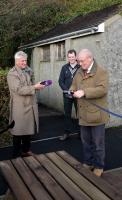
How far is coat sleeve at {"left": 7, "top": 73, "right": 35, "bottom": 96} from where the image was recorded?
6340 millimetres

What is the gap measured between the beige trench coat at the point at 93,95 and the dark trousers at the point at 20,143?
1699 mm

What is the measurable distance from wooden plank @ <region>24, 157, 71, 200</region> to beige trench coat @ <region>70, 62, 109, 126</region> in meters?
1.04

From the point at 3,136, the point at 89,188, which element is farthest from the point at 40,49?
the point at 89,188

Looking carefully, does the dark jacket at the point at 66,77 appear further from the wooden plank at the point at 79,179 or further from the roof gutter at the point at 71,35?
the wooden plank at the point at 79,179

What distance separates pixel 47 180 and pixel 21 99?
106 inches

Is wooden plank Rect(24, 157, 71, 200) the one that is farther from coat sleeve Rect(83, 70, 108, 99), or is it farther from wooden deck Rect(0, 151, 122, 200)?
coat sleeve Rect(83, 70, 108, 99)

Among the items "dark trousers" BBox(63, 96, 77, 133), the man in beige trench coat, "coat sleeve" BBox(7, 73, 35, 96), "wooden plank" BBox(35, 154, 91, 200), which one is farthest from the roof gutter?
"wooden plank" BBox(35, 154, 91, 200)

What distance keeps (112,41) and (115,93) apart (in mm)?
1446

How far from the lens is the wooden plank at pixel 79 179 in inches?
141

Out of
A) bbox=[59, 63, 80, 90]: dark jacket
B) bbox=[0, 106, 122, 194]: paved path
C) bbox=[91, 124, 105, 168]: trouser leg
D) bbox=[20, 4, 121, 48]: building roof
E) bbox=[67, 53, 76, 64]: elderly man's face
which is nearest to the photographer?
bbox=[91, 124, 105, 168]: trouser leg

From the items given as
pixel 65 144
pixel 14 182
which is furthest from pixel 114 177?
pixel 65 144

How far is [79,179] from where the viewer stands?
158 inches

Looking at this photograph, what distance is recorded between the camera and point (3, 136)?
9.34m

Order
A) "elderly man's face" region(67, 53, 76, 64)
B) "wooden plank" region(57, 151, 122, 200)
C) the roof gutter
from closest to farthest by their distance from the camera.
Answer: "wooden plank" region(57, 151, 122, 200) → "elderly man's face" region(67, 53, 76, 64) → the roof gutter
